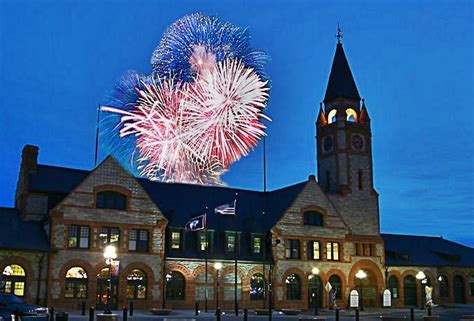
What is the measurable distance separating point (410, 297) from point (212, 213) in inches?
917

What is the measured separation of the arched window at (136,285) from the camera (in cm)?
4522

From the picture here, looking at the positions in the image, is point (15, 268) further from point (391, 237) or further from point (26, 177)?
point (391, 237)

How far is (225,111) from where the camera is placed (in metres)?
40.2

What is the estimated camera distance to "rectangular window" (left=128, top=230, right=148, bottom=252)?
1809 inches

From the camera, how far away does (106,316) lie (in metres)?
26.1

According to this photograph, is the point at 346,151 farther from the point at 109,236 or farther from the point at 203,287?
the point at 109,236

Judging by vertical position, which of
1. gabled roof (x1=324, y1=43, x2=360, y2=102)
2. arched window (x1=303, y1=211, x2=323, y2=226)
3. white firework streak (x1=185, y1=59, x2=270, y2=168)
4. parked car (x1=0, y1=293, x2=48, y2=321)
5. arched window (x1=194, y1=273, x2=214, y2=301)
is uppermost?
gabled roof (x1=324, y1=43, x2=360, y2=102)

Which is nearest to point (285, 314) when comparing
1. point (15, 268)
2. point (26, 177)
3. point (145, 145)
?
point (145, 145)

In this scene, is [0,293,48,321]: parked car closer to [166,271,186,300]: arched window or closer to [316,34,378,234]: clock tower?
[166,271,186,300]: arched window

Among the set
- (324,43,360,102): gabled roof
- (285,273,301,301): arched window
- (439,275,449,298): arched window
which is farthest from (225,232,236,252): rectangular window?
(439,275,449,298): arched window

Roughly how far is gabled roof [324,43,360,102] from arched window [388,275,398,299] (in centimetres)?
1867

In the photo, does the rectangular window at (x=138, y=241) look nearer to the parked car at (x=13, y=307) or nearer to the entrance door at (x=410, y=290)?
the parked car at (x=13, y=307)

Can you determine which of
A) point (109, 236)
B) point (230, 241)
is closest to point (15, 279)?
point (109, 236)

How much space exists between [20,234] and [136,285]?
367 inches
